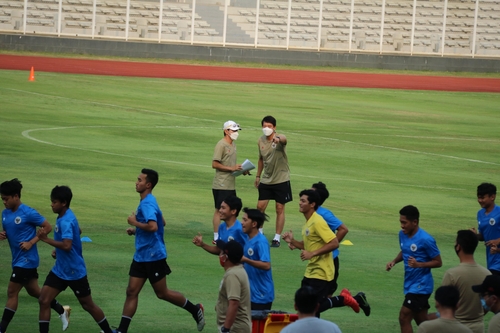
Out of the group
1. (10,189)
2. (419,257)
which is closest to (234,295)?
(419,257)

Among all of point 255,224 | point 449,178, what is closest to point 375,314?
point 255,224

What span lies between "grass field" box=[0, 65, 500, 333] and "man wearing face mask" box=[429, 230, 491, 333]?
214 cm

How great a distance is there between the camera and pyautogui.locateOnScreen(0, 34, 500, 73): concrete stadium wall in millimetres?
48688

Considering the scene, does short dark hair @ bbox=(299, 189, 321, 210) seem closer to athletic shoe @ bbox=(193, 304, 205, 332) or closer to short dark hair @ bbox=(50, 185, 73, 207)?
athletic shoe @ bbox=(193, 304, 205, 332)

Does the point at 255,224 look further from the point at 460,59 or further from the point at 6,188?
the point at 460,59

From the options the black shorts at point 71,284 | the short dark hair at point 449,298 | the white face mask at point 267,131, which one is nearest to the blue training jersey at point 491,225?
the short dark hair at point 449,298

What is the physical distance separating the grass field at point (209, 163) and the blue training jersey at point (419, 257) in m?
1.29

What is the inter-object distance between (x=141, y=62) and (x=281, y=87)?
376 inches

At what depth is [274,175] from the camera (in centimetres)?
1579

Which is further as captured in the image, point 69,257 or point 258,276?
point 69,257

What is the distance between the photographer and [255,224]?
31.7ft

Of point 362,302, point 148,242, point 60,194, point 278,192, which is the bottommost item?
point 362,302

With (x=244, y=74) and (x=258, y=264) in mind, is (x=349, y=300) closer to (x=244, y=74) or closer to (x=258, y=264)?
(x=258, y=264)

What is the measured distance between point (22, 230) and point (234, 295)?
302 centimetres
